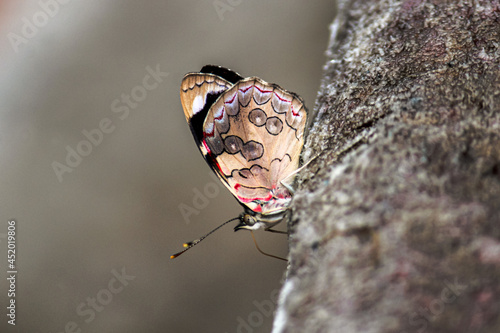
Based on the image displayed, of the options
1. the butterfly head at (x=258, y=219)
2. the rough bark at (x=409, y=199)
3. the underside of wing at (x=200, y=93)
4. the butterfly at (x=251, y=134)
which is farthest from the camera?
the underside of wing at (x=200, y=93)

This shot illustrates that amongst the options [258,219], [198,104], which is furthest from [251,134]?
[258,219]

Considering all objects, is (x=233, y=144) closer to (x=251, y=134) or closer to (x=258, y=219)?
(x=251, y=134)

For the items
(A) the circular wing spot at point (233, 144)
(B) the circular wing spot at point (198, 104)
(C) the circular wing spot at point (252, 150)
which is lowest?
(C) the circular wing spot at point (252, 150)

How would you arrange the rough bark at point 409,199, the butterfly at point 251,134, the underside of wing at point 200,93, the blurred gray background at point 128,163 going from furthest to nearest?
the blurred gray background at point 128,163
the underside of wing at point 200,93
the butterfly at point 251,134
the rough bark at point 409,199

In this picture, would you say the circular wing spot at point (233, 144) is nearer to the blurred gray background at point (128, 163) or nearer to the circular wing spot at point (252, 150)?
the circular wing spot at point (252, 150)

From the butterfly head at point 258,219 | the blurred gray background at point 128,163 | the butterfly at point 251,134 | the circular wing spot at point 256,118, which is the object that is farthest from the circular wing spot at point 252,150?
the blurred gray background at point 128,163

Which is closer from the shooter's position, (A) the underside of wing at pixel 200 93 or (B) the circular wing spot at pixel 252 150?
(B) the circular wing spot at pixel 252 150

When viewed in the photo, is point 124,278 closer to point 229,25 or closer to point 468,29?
point 229,25
